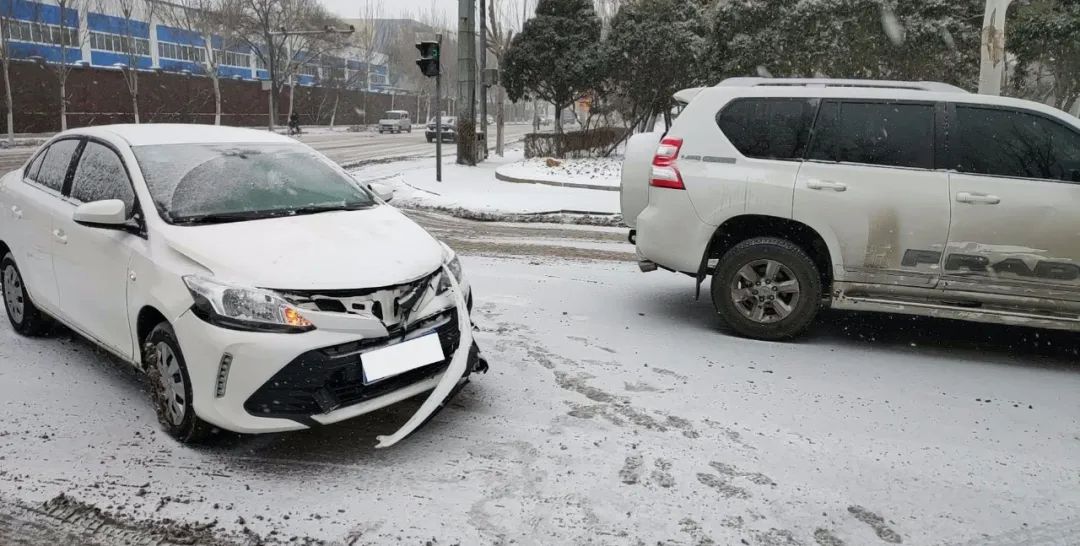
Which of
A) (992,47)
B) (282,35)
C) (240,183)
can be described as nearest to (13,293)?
(240,183)

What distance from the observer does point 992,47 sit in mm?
11164

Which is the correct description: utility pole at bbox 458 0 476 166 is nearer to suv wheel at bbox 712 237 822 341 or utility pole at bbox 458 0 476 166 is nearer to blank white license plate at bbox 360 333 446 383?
suv wheel at bbox 712 237 822 341

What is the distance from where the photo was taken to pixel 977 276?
4957 millimetres

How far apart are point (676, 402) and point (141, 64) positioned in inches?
2249

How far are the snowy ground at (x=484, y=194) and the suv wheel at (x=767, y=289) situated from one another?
6615 millimetres

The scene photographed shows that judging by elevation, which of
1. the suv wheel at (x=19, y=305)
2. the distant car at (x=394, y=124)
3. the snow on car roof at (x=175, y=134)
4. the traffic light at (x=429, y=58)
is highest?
the traffic light at (x=429, y=58)

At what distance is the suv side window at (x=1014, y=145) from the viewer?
4.85 metres

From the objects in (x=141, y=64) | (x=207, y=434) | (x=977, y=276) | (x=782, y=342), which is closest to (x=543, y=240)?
(x=782, y=342)

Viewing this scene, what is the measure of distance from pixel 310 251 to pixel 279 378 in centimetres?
69

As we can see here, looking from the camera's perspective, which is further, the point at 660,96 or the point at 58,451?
the point at 660,96

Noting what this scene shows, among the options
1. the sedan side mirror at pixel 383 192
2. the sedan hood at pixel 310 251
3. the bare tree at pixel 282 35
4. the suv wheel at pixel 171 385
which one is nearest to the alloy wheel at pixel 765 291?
the sedan hood at pixel 310 251

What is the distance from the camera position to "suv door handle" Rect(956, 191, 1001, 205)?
4879 millimetres

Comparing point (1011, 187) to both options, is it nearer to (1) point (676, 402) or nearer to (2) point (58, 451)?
(1) point (676, 402)

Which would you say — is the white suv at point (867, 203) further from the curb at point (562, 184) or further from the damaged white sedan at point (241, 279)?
the curb at point (562, 184)
